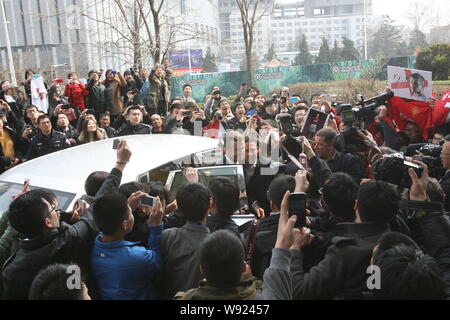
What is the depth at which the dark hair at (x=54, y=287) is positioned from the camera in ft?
6.86

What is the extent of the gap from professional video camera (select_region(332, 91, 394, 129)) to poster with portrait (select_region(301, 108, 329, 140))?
0.17 meters

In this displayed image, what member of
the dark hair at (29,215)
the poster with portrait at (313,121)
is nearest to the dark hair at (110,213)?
the dark hair at (29,215)

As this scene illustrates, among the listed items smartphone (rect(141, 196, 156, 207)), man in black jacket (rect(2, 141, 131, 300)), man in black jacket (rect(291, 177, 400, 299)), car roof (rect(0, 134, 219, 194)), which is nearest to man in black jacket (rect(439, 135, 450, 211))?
man in black jacket (rect(291, 177, 400, 299))

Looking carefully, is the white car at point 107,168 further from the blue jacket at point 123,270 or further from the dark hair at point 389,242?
the dark hair at point 389,242

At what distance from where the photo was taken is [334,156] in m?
4.30

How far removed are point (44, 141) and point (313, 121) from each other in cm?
380

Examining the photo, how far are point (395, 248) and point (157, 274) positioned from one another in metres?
1.30

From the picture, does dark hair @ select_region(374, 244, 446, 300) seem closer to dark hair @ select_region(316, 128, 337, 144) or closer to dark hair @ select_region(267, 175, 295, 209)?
dark hair @ select_region(267, 175, 295, 209)

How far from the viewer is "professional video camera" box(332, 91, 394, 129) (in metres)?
3.89

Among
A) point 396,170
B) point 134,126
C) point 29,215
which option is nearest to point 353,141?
point 396,170

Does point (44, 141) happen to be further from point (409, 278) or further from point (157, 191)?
point (409, 278)

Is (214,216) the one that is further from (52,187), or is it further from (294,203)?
(52,187)

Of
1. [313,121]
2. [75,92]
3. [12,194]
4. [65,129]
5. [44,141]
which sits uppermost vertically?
[75,92]

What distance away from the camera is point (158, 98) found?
1047 centimetres
